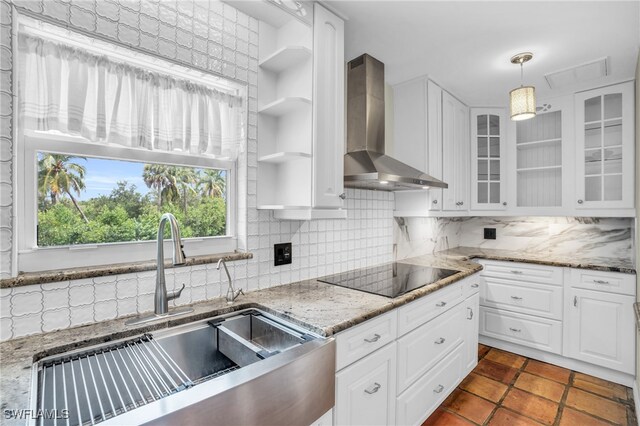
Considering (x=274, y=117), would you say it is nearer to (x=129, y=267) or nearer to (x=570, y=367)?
(x=129, y=267)

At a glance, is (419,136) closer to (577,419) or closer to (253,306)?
(253,306)

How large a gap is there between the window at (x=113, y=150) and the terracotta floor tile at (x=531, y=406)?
2145mm

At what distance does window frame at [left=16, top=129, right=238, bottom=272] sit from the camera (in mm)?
1108

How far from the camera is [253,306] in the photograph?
146 centimetres

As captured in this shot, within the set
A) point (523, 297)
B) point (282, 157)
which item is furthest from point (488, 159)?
point (282, 157)

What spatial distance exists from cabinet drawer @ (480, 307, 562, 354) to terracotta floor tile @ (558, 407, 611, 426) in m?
0.68

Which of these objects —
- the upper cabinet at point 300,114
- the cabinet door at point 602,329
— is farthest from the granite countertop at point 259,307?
the upper cabinet at point 300,114

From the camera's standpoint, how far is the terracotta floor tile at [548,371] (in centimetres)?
237

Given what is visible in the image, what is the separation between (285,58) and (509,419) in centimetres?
255

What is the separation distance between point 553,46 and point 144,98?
253 centimetres

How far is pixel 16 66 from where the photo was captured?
1.04 m

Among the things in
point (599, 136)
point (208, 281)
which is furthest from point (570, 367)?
point (208, 281)

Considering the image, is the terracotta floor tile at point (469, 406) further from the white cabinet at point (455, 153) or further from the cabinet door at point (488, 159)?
the cabinet door at point (488, 159)

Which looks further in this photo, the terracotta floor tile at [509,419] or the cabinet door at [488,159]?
the cabinet door at [488,159]
